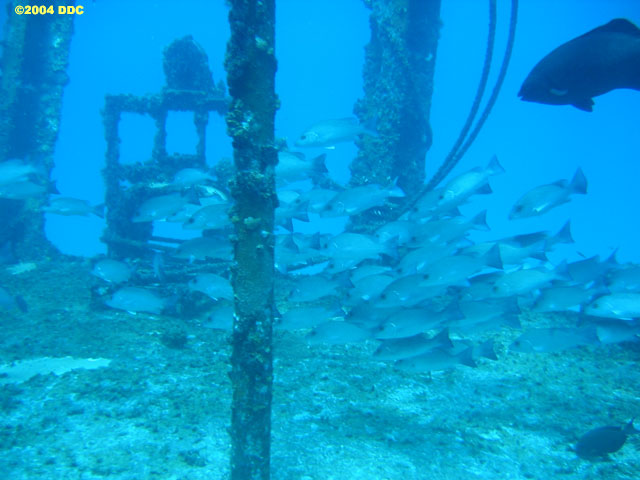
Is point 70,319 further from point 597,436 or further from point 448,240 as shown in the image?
point 597,436

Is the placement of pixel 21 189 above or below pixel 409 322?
above

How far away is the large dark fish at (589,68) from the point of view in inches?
84.4

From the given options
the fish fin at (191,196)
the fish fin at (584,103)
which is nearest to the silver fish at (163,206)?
the fish fin at (191,196)

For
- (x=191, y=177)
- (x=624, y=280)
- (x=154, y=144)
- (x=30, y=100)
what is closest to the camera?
(x=624, y=280)

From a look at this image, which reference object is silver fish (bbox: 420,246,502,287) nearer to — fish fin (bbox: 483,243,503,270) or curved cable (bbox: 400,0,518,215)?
fish fin (bbox: 483,243,503,270)

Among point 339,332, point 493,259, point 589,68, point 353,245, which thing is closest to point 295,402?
point 339,332

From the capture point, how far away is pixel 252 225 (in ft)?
9.62

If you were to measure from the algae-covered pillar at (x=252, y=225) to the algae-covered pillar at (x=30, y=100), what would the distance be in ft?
36.0

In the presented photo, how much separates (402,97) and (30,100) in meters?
11.3

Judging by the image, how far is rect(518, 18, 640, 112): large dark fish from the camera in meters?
2.14

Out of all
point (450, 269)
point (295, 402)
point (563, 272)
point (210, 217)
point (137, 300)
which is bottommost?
point (295, 402)

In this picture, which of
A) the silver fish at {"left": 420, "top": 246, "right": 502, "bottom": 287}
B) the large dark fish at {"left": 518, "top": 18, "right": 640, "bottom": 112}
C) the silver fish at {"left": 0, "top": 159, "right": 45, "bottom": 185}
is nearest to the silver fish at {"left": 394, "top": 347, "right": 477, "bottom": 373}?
the silver fish at {"left": 420, "top": 246, "right": 502, "bottom": 287}

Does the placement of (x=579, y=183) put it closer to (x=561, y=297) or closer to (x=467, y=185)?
(x=467, y=185)

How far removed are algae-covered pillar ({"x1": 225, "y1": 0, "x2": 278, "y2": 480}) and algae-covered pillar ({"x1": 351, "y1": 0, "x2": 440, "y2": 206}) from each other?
6226 millimetres
